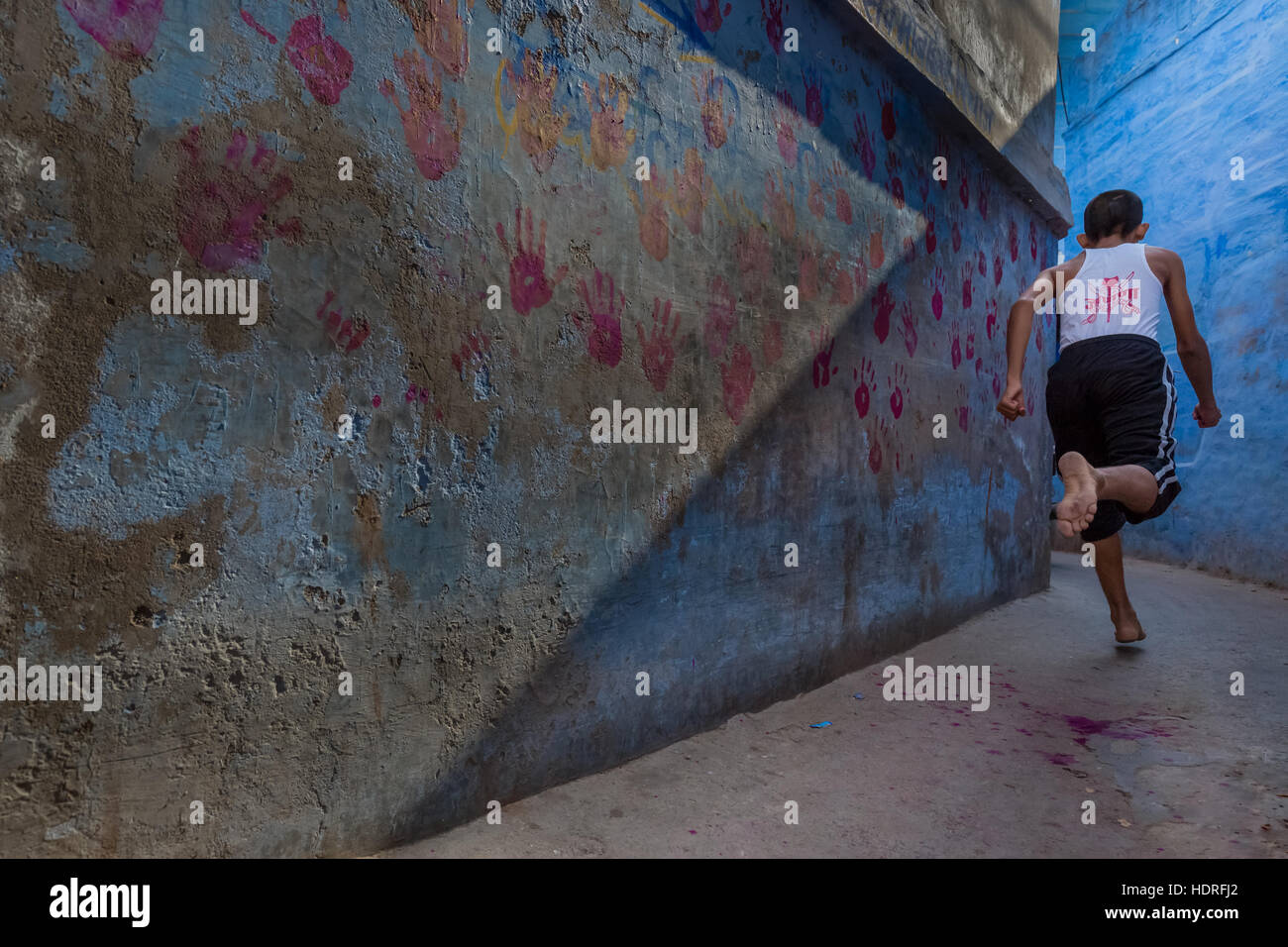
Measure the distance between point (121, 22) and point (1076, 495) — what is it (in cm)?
273

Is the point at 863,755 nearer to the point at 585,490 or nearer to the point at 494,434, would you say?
the point at 585,490

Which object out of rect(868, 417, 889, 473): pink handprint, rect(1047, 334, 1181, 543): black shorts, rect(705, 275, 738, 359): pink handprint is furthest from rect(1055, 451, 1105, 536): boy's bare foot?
rect(705, 275, 738, 359): pink handprint

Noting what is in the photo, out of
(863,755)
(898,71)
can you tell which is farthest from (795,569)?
(898,71)

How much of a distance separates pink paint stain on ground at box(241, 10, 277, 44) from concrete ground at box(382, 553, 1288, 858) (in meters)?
1.73

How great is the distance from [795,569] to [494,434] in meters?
1.39

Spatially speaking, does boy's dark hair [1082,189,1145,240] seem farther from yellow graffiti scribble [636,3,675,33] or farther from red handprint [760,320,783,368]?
yellow graffiti scribble [636,3,675,33]

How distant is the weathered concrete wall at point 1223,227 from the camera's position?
20.1 ft

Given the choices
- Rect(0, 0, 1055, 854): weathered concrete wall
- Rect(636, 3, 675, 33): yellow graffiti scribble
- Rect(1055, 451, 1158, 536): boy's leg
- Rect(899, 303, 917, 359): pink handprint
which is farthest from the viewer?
Rect(899, 303, 917, 359): pink handprint

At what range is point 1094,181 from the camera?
28.9 feet

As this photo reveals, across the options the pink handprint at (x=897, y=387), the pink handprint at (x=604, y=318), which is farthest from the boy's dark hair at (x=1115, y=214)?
the pink handprint at (x=604, y=318)

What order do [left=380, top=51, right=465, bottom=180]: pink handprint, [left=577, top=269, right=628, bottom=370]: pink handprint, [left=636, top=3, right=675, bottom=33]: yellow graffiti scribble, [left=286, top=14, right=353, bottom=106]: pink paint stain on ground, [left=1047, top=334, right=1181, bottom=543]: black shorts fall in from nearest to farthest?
[left=286, top=14, right=353, bottom=106]: pink paint stain on ground, [left=380, top=51, right=465, bottom=180]: pink handprint, [left=577, top=269, right=628, bottom=370]: pink handprint, [left=636, top=3, right=675, bottom=33]: yellow graffiti scribble, [left=1047, top=334, right=1181, bottom=543]: black shorts

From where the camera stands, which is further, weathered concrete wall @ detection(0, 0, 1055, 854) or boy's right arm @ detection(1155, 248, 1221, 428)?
boy's right arm @ detection(1155, 248, 1221, 428)

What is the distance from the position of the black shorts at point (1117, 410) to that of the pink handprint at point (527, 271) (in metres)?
2.06

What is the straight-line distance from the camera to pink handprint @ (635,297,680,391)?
87.2 inches
